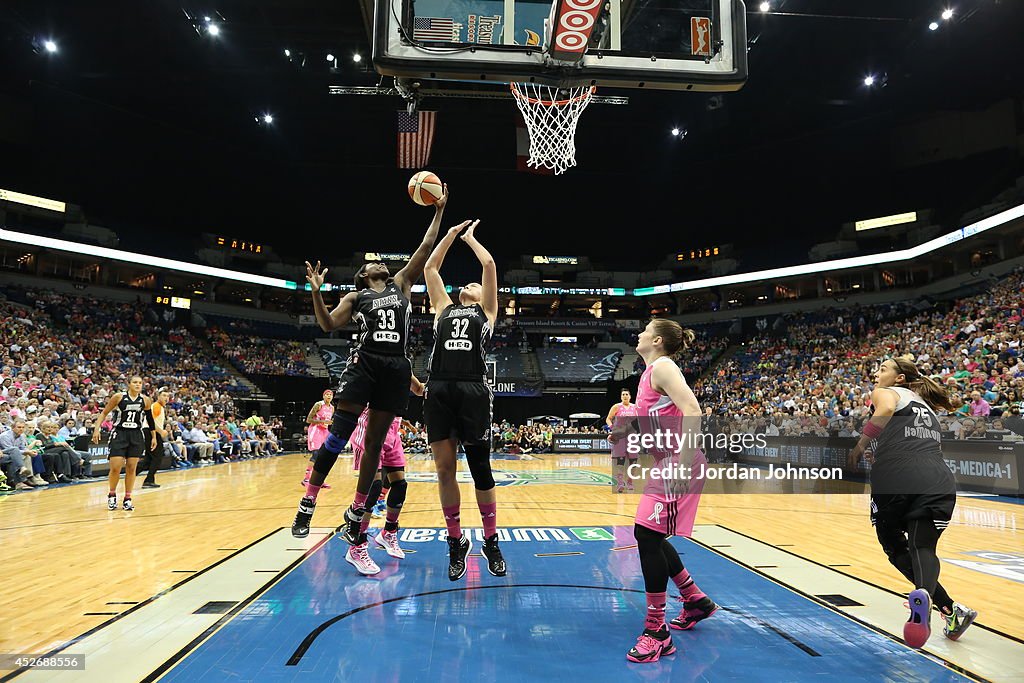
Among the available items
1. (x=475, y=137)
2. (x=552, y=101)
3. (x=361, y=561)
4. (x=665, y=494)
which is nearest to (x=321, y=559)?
(x=361, y=561)

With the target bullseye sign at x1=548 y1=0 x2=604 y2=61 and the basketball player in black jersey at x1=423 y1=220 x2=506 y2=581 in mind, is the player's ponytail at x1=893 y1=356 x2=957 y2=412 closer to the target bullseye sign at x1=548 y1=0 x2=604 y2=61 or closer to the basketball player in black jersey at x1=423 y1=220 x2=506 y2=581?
the basketball player in black jersey at x1=423 y1=220 x2=506 y2=581

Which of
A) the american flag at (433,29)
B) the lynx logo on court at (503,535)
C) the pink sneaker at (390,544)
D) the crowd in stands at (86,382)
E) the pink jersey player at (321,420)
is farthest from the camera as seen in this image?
the crowd in stands at (86,382)

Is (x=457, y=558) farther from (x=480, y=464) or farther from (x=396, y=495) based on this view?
(x=396, y=495)

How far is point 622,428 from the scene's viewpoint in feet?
33.6

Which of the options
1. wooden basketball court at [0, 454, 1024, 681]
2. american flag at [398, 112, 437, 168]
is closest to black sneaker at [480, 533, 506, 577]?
wooden basketball court at [0, 454, 1024, 681]

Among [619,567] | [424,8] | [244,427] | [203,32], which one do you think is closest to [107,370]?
[244,427]

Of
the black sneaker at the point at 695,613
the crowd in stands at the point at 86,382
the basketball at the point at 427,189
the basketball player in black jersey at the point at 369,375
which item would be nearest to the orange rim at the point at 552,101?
the basketball at the point at 427,189

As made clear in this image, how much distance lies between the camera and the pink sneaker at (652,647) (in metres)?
3.14

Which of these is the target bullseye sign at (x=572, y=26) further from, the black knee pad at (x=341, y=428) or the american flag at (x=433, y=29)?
the black knee pad at (x=341, y=428)

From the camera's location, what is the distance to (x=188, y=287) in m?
37.2

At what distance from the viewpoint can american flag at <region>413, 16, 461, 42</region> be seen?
622 cm

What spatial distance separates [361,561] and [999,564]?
589 cm

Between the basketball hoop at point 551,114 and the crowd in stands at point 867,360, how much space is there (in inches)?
334

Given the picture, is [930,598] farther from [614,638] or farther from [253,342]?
[253,342]
